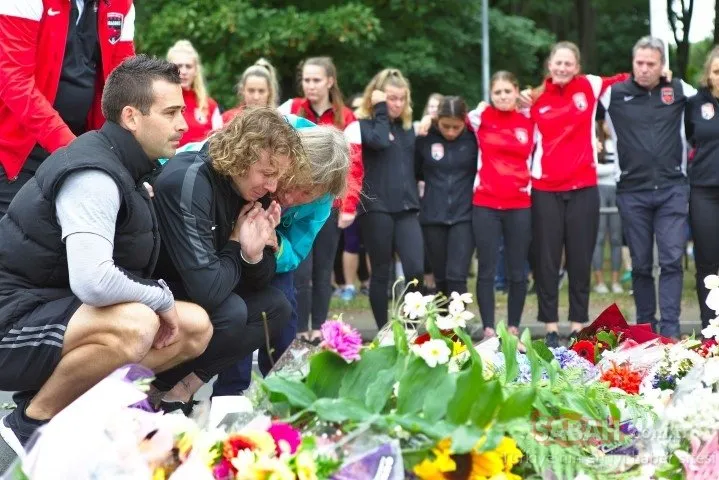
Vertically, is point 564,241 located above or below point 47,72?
below

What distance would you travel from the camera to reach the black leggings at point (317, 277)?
841cm

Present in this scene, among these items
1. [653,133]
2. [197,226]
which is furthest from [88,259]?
[653,133]

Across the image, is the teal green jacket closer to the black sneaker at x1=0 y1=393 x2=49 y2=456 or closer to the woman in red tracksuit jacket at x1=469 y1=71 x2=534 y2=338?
the black sneaker at x1=0 y1=393 x2=49 y2=456

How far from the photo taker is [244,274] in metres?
5.16

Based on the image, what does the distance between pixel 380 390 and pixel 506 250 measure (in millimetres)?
5903

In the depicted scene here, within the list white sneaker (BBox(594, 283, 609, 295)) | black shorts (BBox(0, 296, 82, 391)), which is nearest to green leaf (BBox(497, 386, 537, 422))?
black shorts (BBox(0, 296, 82, 391))

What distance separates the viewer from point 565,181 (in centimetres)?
862

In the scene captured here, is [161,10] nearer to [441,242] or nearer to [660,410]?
[441,242]

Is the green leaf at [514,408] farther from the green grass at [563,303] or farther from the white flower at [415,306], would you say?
the green grass at [563,303]

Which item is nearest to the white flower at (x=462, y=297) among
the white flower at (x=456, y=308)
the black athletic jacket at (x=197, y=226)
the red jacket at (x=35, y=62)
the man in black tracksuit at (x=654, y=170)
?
the white flower at (x=456, y=308)

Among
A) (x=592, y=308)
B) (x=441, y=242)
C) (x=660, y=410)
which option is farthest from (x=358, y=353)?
(x=592, y=308)

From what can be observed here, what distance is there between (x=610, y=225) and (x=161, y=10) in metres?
8.28

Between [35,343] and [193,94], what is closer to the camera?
[35,343]

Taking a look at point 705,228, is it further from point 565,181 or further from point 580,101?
point 580,101
